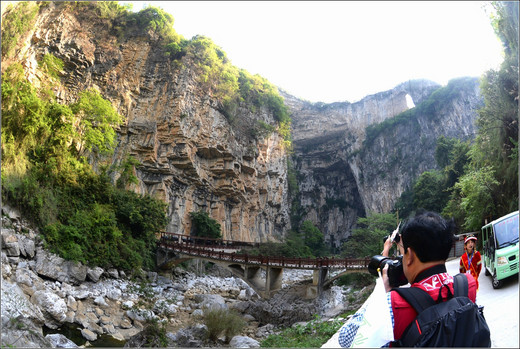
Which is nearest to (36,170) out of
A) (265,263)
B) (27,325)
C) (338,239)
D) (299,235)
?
(27,325)

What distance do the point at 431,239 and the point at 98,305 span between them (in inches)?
397

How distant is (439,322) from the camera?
34.9 inches

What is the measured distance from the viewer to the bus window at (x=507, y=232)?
10.4 feet

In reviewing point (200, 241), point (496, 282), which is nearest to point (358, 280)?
point (200, 241)

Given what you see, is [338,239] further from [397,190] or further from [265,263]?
[265,263]

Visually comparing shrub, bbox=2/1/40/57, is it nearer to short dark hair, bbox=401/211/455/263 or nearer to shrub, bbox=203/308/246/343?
shrub, bbox=203/308/246/343

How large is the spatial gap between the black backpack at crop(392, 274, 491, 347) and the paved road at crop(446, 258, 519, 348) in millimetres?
1586

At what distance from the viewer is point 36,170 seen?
10.4 meters

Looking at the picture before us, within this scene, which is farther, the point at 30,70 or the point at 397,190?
the point at 397,190

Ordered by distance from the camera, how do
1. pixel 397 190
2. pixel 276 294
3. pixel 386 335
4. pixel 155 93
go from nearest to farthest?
1. pixel 386 335
2. pixel 276 294
3. pixel 155 93
4. pixel 397 190

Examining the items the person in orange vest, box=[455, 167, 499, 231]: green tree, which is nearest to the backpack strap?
the person in orange vest

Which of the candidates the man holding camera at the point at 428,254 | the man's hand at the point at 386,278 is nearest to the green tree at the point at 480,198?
the man holding camera at the point at 428,254

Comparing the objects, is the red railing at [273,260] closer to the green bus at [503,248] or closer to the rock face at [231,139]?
the rock face at [231,139]

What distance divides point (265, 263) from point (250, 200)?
12444 mm
